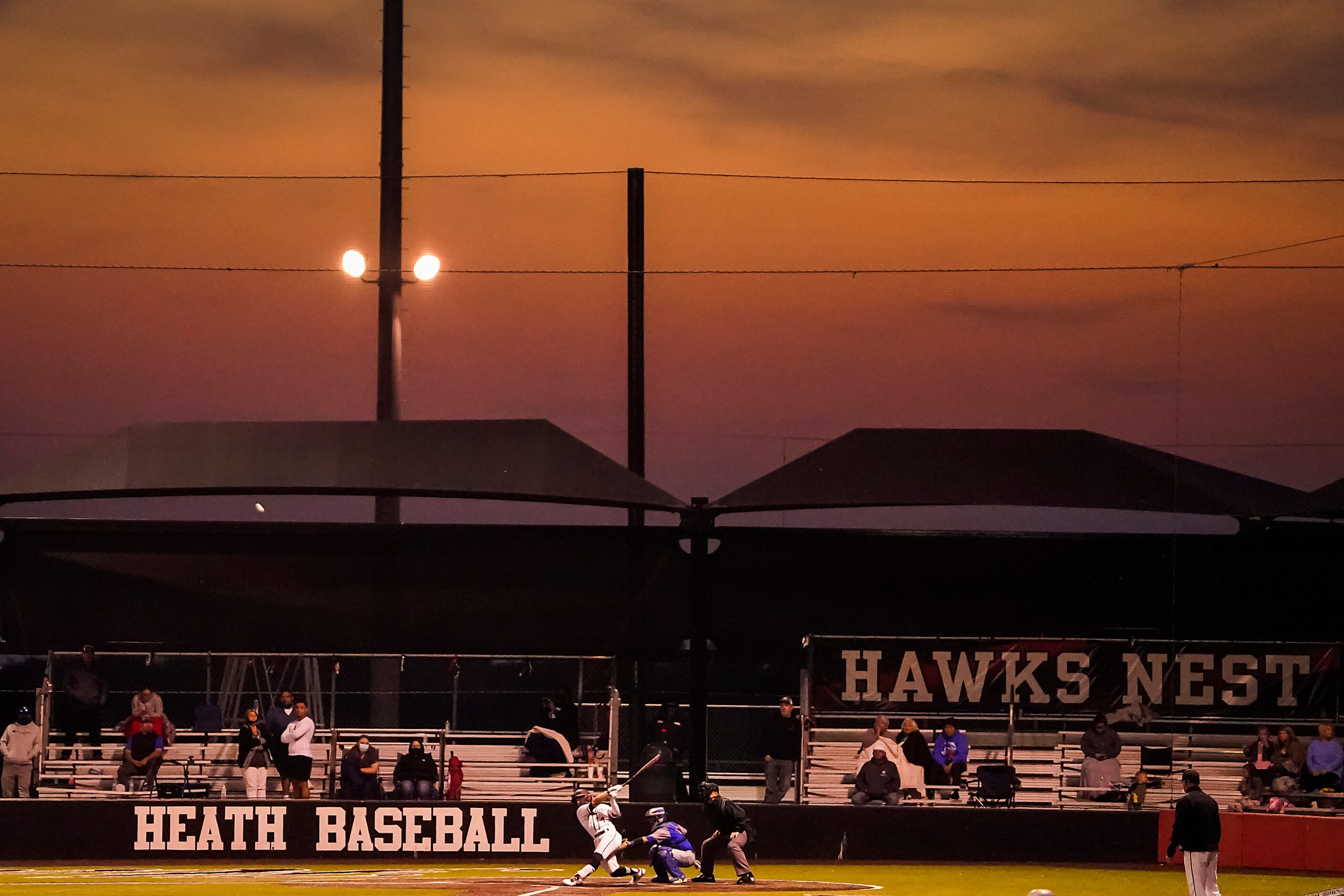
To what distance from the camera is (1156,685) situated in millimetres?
25578

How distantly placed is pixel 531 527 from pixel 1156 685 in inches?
379

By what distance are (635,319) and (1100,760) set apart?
967 cm

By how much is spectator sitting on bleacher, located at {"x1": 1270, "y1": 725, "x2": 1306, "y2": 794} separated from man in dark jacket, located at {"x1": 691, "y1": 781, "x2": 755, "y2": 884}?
341 inches

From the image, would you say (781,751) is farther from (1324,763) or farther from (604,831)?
(1324,763)

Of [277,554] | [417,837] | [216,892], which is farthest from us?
[277,554]

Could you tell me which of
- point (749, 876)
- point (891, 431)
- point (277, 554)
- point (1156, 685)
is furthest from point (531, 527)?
point (1156, 685)

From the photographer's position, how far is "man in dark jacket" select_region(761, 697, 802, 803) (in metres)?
25.3

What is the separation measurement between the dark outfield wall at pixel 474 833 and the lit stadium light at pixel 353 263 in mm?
7995

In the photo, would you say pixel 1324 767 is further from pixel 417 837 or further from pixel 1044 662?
pixel 417 837

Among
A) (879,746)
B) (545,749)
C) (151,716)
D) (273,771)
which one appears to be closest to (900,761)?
(879,746)

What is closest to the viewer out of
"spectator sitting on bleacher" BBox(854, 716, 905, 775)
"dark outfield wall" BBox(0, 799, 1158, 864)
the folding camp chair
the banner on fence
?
"dark outfield wall" BBox(0, 799, 1158, 864)

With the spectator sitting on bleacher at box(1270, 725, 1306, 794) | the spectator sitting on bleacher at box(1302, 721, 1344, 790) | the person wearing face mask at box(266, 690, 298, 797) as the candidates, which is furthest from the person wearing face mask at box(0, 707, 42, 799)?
the spectator sitting on bleacher at box(1302, 721, 1344, 790)

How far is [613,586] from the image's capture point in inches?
1032

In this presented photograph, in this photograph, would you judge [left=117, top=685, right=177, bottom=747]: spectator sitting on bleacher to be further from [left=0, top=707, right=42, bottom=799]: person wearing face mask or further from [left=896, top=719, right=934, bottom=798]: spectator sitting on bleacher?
[left=896, top=719, right=934, bottom=798]: spectator sitting on bleacher
